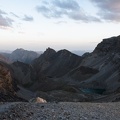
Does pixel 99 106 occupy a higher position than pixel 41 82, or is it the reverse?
pixel 99 106

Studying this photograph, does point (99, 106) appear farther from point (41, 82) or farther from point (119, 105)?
point (41, 82)

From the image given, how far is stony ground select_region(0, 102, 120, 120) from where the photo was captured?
801 inches

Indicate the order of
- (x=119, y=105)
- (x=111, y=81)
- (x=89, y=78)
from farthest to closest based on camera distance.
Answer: (x=89, y=78), (x=111, y=81), (x=119, y=105)

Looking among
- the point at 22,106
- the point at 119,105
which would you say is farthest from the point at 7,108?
the point at 119,105

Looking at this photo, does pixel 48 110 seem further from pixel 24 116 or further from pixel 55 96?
pixel 55 96

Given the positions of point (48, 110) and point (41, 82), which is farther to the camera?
point (41, 82)

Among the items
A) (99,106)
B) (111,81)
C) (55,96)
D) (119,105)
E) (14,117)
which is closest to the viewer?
(14,117)

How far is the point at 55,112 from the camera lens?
21.5 m

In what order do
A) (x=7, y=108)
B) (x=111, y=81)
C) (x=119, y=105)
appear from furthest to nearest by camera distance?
1. (x=111, y=81)
2. (x=119, y=105)
3. (x=7, y=108)

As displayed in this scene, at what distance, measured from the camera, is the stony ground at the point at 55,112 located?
66.7ft

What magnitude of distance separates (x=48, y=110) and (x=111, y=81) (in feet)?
486

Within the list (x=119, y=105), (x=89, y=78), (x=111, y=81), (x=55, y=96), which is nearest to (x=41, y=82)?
(x=89, y=78)

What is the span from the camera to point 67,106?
24031mm

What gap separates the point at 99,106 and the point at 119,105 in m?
2.77
